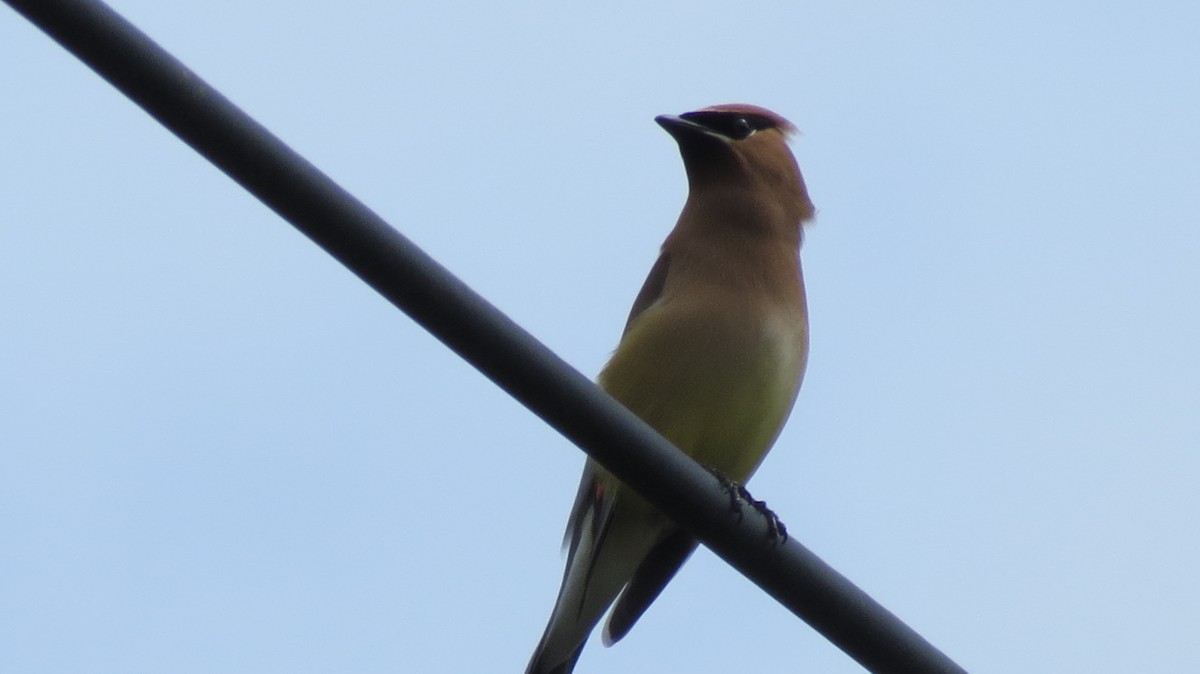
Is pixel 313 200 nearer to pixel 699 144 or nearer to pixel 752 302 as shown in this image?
pixel 752 302

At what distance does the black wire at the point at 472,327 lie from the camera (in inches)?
87.5

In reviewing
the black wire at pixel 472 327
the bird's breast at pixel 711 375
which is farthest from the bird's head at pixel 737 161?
the black wire at pixel 472 327

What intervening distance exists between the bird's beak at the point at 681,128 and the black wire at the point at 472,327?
101 inches

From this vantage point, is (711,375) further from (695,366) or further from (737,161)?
(737,161)

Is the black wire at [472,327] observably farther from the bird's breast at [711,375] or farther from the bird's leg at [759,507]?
the bird's breast at [711,375]

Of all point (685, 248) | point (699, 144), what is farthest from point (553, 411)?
point (699, 144)

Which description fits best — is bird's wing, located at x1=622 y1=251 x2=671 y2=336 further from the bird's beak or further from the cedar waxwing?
the bird's beak

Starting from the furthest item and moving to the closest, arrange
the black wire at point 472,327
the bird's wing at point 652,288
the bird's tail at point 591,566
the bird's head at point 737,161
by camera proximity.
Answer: the bird's head at point 737,161 < the bird's wing at point 652,288 < the bird's tail at point 591,566 < the black wire at point 472,327

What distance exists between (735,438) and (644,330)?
1.38 ft

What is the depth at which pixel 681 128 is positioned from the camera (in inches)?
220

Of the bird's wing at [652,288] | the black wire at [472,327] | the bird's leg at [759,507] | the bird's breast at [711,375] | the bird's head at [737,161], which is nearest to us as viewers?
the black wire at [472,327]

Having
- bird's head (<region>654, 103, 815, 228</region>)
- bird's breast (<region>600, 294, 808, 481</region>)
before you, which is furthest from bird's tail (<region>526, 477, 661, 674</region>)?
bird's head (<region>654, 103, 815, 228</region>)

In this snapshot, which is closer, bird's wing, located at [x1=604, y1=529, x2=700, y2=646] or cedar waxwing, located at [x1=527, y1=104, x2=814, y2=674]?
cedar waxwing, located at [x1=527, y1=104, x2=814, y2=674]

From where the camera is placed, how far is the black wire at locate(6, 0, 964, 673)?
222cm
